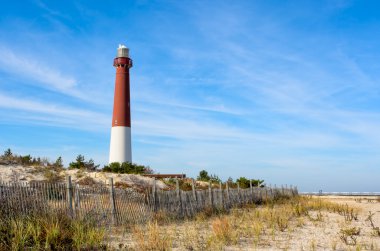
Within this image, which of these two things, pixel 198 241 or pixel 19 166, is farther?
pixel 19 166

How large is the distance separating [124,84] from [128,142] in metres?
5.23

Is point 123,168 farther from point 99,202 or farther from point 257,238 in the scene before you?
point 257,238

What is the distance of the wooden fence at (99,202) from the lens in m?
11.3

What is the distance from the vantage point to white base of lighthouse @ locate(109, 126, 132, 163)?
34562 millimetres

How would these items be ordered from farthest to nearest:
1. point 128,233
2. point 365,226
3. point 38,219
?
point 365,226 < point 128,233 < point 38,219

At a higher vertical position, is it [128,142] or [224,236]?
[128,142]

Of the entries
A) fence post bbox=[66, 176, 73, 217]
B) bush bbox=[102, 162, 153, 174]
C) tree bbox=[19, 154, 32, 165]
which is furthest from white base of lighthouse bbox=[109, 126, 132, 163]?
fence post bbox=[66, 176, 73, 217]

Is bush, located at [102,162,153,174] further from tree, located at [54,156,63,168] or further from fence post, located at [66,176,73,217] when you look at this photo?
fence post, located at [66,176,73,217]

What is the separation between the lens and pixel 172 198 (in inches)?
640

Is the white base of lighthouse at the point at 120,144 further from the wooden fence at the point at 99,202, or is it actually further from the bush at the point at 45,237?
the bush at the point at 45,237

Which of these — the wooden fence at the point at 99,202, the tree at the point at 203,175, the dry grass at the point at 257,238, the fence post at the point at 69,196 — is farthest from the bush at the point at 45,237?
the tree at the point at 203,175

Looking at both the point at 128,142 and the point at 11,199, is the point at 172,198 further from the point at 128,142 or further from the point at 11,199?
the point at 128,142

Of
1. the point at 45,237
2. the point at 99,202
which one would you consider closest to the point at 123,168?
the point at 99,202

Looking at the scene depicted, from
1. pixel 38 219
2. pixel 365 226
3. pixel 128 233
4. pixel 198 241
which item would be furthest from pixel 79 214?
pixel 365 226
